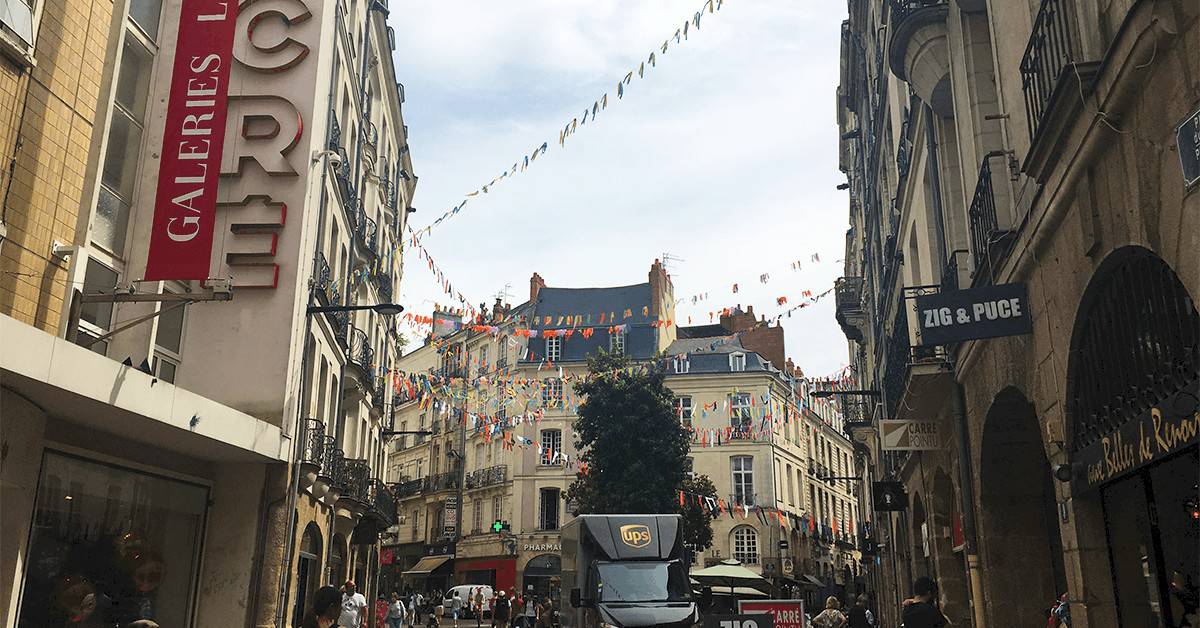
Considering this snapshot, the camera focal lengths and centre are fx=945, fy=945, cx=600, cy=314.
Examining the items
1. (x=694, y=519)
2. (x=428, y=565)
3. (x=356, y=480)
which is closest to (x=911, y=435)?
(x=356, y=480)

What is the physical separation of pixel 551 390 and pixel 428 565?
475 inches

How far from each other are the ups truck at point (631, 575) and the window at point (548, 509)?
31.6m

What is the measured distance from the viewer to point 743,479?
45719 mm

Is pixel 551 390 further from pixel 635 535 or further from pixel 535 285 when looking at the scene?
pixel 635 535

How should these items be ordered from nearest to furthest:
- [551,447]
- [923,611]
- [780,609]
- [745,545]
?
[923,611], [780,609], [745,545], [551,447]

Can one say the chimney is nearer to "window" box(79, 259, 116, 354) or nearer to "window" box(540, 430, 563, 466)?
"window" box(540, 430, 563, 466)

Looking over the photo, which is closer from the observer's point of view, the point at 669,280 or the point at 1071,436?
the point at 1071,436

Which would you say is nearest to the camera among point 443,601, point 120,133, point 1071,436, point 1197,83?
point 1197,83

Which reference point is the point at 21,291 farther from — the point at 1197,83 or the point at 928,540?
the point at 928,540

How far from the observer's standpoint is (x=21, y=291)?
8.92 m

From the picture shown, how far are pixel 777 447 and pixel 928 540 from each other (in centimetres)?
3055

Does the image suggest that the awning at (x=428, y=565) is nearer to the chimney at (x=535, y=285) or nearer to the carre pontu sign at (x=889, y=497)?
the chimney at (x=535, y=285)

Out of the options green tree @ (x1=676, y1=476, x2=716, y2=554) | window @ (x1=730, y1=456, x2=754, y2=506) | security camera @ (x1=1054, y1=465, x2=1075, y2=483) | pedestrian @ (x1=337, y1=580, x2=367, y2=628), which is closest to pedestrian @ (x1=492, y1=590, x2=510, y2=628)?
green tree @ (x1=676, y1=476, x2=716, y2=554)

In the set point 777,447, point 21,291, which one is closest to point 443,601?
point 777,447
